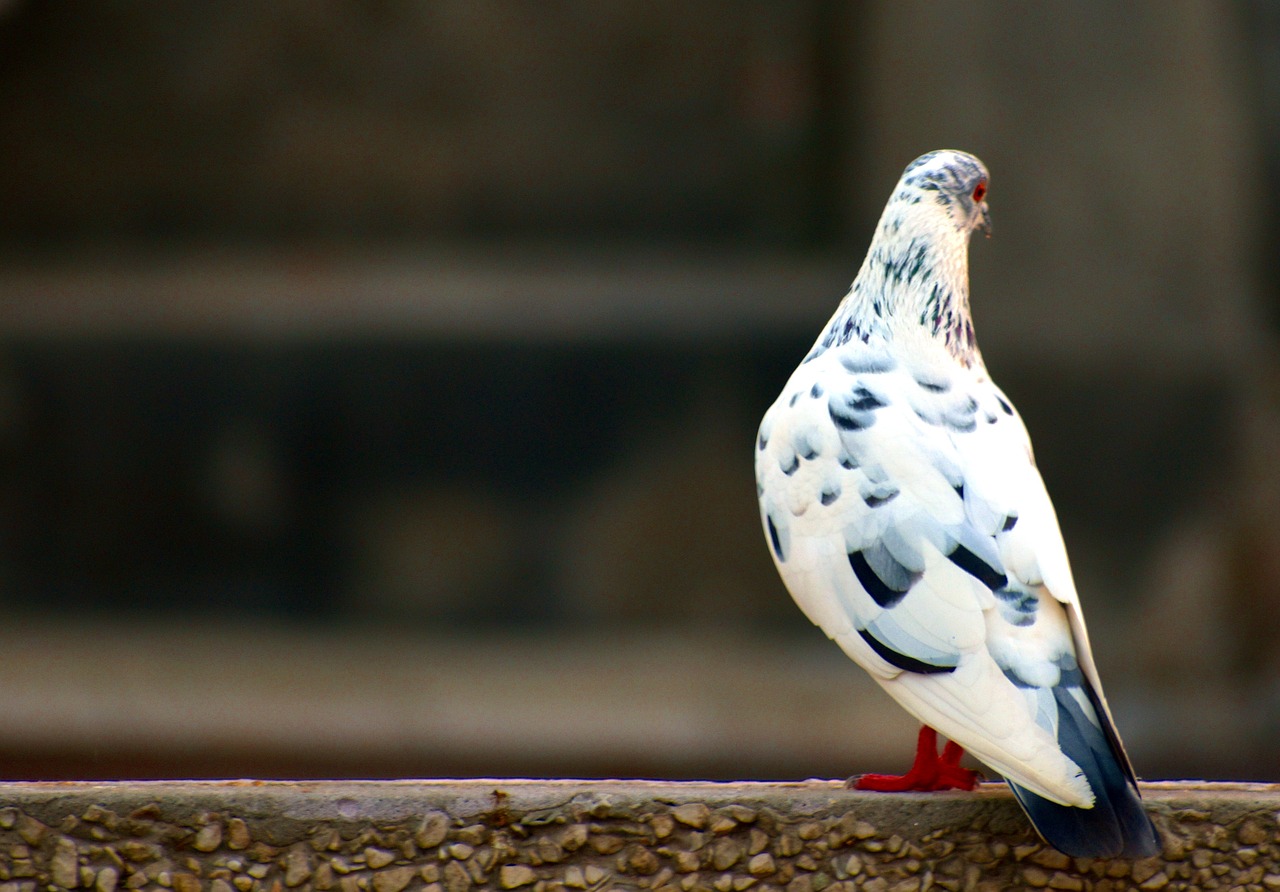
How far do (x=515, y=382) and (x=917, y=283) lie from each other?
10.1ft

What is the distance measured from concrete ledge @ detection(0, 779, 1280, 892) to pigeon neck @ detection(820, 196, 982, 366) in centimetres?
77

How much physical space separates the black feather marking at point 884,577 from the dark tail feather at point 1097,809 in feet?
0.93

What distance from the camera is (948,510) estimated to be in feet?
6.50

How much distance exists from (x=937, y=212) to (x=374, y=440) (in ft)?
11.0

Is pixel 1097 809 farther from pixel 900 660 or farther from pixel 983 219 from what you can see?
pixel 983 219

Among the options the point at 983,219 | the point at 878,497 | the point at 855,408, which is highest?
the point at 983,219

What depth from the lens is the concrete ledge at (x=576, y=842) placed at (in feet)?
6.43

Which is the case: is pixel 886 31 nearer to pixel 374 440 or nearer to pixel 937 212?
pixel 374 440

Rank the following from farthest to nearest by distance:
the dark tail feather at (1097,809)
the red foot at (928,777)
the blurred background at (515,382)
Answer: the blurred background at (515,382) → the red foot at (928,777) → the dark tail feather at (1097,809)

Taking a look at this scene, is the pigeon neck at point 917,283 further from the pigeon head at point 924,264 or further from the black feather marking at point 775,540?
Result: the black feather marking at point 775,540

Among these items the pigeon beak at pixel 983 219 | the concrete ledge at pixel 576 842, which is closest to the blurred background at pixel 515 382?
the pigeon beak at pixel 983 219

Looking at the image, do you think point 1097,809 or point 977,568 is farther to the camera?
point 977,568

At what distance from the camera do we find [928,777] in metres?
2.07

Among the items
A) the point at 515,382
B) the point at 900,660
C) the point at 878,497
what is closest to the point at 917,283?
the point at 878,497
